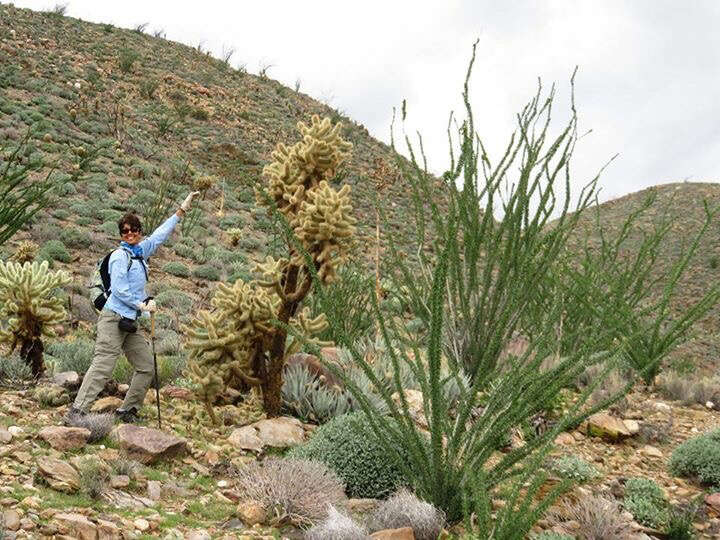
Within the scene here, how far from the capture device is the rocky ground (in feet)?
10.9

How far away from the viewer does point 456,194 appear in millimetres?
5375

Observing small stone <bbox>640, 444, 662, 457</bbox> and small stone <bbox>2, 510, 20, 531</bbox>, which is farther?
small stone <bbox>640, 444, 662, 457</bbox>

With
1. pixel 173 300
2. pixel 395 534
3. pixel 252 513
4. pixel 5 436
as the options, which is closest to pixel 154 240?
pixel 5 436

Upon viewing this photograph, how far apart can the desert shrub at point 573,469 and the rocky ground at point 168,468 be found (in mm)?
89

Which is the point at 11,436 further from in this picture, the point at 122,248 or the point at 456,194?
the point at 456,194

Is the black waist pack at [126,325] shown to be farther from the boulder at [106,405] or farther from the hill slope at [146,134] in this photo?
the hill slope at [146,134]

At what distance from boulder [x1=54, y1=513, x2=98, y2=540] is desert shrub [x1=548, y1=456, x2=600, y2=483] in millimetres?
3258

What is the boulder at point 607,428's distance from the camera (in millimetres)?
5969

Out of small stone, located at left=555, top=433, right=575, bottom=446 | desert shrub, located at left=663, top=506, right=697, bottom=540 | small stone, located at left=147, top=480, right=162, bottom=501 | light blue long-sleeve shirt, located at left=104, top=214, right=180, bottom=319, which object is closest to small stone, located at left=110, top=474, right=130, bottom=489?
small stone, located at left=147, top=480, right=162, bottom=501

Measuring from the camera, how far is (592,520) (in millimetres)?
4121

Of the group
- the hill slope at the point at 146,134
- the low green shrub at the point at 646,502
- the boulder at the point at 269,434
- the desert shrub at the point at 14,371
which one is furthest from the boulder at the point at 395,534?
the hill slope at the point at 146,134

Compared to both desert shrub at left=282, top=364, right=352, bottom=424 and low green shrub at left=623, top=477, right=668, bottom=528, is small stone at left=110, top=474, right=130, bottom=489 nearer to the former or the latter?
desert shrub at left=282, top=364, right=352, bottom=424

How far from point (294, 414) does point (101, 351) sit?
67.6 inches

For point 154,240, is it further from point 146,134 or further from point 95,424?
point 146,134
